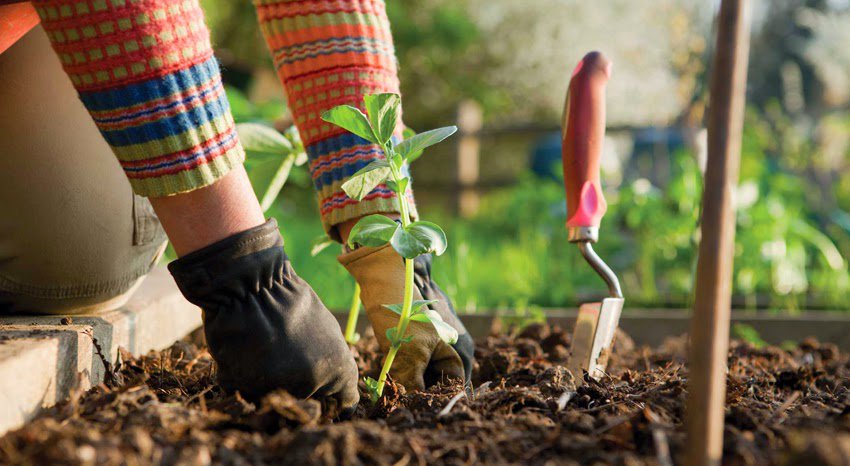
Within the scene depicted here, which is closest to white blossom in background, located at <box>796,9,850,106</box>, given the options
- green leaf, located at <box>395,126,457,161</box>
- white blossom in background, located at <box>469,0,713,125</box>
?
white blossom in background, located at <box>469,0,713,125</box>

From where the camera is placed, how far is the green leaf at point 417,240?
0.87 metres

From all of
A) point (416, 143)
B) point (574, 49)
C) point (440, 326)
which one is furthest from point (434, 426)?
point (574, 49)

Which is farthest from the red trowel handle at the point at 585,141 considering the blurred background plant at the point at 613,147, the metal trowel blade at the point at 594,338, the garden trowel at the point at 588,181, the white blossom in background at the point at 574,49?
the white blossom in background at the point at 574,49

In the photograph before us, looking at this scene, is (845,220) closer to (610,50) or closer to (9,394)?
(9,394)

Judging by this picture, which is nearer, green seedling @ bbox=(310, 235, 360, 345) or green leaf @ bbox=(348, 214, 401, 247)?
green leaf @ bbox=(348, 214, 401, 247)

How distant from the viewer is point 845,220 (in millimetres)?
3064

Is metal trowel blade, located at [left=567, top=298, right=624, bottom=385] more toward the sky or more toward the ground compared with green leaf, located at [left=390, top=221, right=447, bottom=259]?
more toward the ground

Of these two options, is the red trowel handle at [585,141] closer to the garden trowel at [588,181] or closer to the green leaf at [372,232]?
the garden trowel at [588,181]

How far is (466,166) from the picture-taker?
6312 mm

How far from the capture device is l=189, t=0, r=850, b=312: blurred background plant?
9.01 feet

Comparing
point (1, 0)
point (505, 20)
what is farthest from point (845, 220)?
point (505, 20)

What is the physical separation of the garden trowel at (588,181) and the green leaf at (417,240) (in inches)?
12.1

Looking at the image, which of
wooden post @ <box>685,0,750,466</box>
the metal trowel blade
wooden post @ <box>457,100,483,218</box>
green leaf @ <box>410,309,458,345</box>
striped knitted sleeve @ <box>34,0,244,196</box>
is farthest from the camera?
wooden post @ <box>457,100,483,218</box>

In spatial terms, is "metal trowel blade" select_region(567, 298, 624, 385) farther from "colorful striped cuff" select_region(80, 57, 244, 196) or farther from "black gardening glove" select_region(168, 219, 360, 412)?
"colorful striped cuff" select_region(80, 57, 244, 196)
